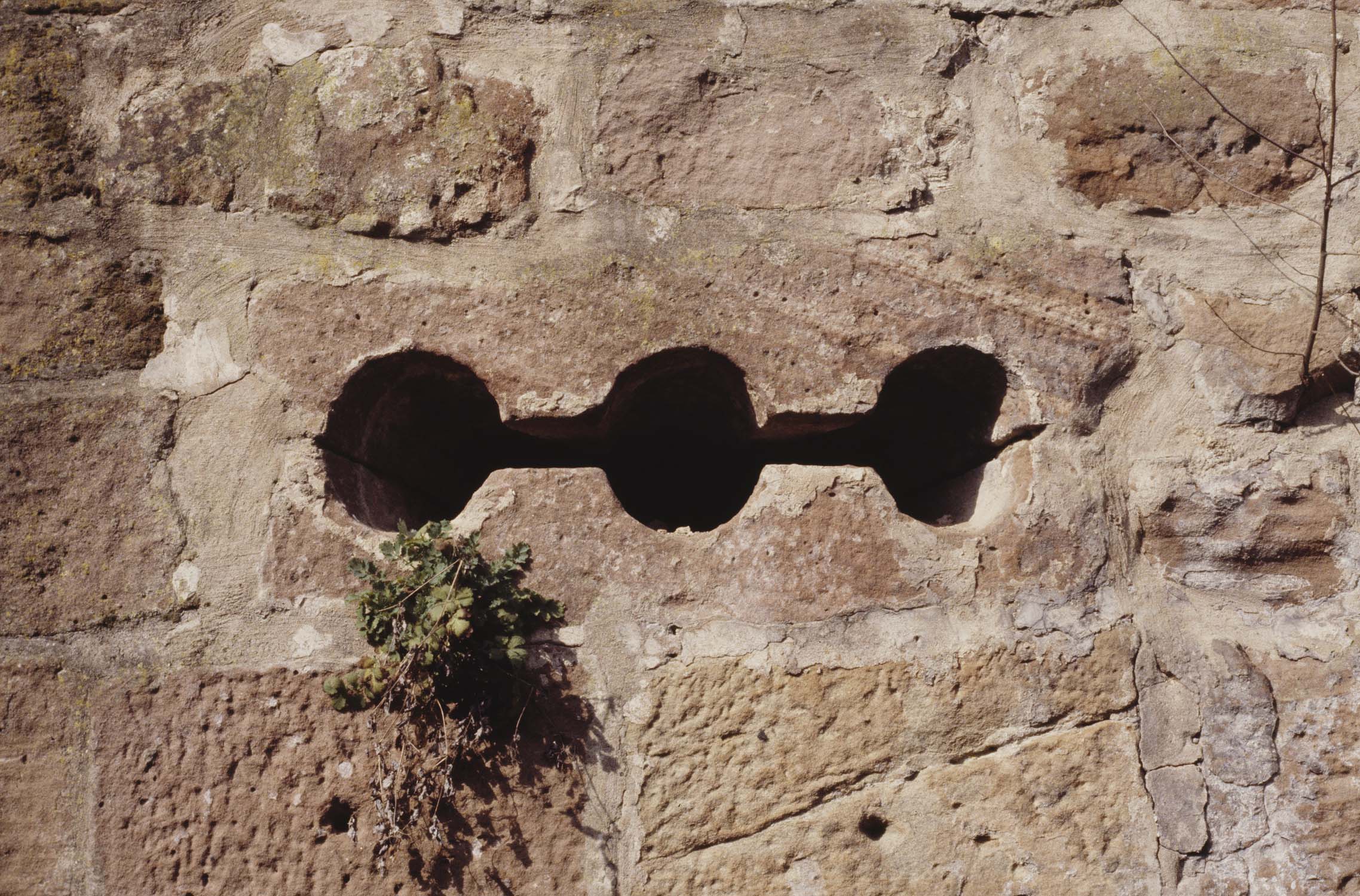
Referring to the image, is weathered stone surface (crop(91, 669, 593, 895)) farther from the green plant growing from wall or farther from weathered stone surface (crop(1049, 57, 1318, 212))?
weathered stone surface (crop(1049, 57, 1318, 212))

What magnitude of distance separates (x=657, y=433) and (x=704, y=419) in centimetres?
9

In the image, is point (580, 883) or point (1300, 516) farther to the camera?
point (1300, 516)

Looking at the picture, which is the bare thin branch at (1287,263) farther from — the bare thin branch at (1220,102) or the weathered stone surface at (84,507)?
the weathered stone surface at (84,507)

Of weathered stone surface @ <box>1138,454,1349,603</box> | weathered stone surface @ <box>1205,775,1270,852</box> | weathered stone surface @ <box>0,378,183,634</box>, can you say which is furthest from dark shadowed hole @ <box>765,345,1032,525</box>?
weathered stone surface @ <box>0,378,183,634</box>

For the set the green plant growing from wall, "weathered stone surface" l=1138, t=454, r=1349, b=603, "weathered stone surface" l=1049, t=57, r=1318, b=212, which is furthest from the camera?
"weathered stone surface" l=1049, t=57, r=1318, b=212

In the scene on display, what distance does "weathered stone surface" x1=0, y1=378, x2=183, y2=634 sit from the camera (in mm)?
1250

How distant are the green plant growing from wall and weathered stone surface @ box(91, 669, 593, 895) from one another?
36mm

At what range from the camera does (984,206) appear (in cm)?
138

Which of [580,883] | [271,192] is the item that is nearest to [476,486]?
[271,192]

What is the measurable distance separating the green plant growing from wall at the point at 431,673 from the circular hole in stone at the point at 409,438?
8cm

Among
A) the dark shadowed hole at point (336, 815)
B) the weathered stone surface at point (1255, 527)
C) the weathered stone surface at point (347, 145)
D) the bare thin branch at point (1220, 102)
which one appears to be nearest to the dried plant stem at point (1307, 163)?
the bare thin branch at point (1220, 102)

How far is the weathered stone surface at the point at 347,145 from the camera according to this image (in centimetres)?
135

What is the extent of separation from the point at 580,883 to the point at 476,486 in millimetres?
694

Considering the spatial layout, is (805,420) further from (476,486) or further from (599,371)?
(476,486)
